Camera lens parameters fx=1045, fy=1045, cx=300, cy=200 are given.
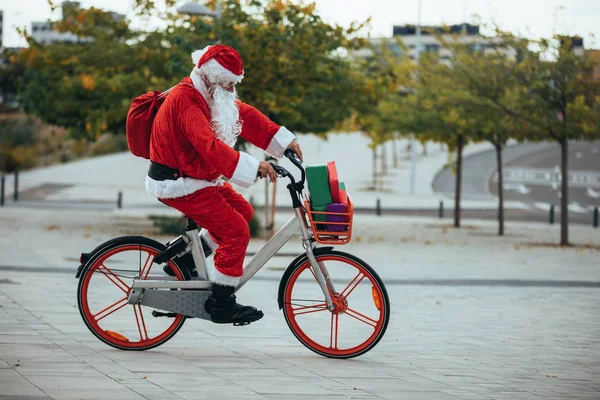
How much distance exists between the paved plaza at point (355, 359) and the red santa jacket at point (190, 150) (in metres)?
1.02

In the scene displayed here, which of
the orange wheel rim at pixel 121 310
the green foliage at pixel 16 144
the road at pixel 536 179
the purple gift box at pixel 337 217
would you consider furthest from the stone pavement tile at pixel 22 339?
the green foliage at pixel 16 144

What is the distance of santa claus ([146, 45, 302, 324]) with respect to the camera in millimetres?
5833

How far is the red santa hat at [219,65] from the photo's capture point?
19.5 feet

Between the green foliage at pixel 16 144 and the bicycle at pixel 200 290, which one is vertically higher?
the bicycle at pixel 200 290

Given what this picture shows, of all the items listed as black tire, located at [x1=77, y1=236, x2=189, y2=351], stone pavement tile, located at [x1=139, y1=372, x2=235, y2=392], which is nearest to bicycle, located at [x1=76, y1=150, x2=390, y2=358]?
black tire, located at [x1=77, y1=236, x2=189, y2=351]

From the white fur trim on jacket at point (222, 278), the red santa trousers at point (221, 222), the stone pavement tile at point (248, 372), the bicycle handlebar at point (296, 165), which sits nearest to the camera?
the stone pavement tile at point (248, 372)

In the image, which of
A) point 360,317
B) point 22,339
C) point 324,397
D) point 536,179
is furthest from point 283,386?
point 536,179

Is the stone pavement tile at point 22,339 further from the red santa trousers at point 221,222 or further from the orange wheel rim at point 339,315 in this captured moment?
the orange wheel rim at point 339,315

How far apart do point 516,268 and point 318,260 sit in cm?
900

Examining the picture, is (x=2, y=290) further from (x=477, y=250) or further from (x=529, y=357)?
(x=477, y=250)

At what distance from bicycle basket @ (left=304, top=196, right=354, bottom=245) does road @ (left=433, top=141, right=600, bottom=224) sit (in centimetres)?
2603

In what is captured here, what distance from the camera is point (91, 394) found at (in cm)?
484

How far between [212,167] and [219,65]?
0.60 metres

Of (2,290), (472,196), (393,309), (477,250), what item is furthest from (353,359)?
(472,196)
